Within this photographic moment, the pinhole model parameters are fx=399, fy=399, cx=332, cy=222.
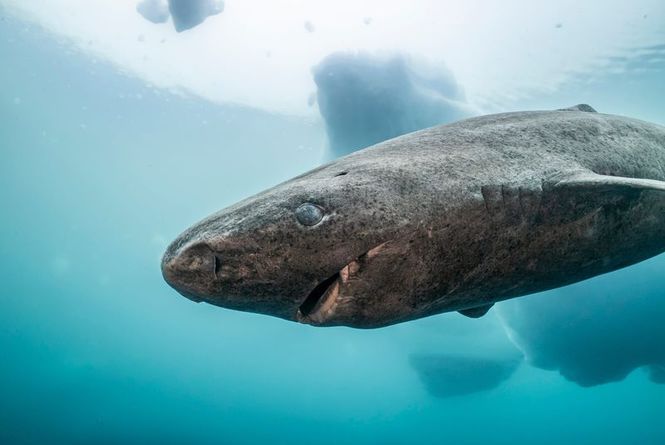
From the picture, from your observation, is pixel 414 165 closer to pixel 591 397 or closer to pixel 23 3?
pixel 23 3

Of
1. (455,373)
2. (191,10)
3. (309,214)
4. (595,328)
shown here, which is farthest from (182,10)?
(455,373)

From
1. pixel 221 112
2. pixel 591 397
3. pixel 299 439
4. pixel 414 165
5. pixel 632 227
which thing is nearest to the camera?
pixel 414 165

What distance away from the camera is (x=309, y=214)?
6.64ft

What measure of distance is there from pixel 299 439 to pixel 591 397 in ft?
311

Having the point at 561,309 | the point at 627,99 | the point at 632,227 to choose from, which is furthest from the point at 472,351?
the point at 632,227

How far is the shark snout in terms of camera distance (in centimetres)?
191

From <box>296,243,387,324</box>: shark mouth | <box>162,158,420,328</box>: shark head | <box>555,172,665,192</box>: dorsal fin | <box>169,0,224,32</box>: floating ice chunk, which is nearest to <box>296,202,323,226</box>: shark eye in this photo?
<box>162,158,420,328</box>: shark head

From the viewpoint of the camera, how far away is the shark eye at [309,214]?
6.61ft

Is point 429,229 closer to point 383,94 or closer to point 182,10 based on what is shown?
point 383,94

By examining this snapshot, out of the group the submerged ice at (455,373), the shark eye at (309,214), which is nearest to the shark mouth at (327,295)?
the shark eye at (309,214)

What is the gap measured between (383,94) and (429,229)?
1876cm

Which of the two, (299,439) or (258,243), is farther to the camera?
(299,439)

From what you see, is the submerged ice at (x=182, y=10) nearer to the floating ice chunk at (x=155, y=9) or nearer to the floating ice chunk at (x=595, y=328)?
the floating ice chunk at (x=155, y=9)

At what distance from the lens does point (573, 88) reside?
1977 centimetres
